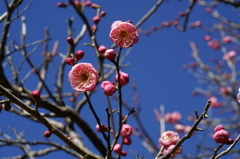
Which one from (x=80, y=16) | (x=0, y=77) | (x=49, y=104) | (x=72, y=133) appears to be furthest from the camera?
(x=80, y=16)

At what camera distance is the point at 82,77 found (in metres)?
1.20

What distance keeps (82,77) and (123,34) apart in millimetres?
264

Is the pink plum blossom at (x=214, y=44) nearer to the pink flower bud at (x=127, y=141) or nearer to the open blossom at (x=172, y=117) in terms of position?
the open blossom at (x=172, y=117)

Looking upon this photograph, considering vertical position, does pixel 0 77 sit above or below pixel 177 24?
above

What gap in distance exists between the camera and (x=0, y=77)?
2.17 m

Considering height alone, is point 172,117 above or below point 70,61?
below

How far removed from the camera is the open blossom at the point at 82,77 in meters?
1.14

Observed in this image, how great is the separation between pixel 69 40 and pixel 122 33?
0.77 feet

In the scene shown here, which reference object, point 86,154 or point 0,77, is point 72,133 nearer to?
point 0,77

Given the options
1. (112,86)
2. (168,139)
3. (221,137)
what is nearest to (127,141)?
(168,139)

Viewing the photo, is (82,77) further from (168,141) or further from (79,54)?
(168,141)

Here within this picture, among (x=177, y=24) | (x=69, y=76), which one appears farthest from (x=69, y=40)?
A: (x=177, y=24)

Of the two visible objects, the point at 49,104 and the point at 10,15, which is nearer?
the point at 10,15

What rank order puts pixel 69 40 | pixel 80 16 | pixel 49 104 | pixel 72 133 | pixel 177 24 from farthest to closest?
1. pixel 177 24
2. pixel 80 16
3. pixel 72 133
4. pixel 49 104
5. pixel 69 40
